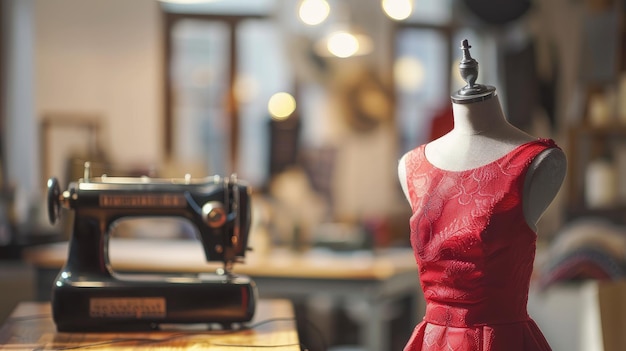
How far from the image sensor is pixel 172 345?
5.66ft

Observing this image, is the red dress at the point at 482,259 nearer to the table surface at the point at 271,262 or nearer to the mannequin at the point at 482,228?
the mannequin at the point at 482,228

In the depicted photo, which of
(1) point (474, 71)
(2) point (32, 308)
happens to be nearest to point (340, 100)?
(2) point (32, 308)

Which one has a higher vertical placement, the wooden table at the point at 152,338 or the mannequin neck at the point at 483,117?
the mannequin neck at the point at 483,117

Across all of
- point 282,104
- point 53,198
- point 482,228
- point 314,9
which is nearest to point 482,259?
point 482,228

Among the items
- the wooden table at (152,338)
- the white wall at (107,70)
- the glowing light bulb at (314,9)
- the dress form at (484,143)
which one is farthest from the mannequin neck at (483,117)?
the white wall at (107,70)

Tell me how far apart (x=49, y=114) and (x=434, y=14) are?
2.64 metres

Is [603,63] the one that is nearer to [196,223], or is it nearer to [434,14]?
[434,14]

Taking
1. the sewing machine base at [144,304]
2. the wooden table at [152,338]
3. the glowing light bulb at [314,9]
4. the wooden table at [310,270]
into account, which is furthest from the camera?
the glowing light bulb at [314,9]

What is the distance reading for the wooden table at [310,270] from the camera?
3.70 metres

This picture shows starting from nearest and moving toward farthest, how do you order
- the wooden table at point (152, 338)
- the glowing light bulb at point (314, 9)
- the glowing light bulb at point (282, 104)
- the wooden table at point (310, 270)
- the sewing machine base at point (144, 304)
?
1. the wooden table at point (152, 338)
2. the sewing machine base at point (144, 304)
3. the wooden table at point (310, 270)
4. the glowing light bulb at point (314, 9)
5. the glowing light bulb at point (282, 104)

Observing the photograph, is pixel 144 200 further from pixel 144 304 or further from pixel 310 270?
pixel 310 270

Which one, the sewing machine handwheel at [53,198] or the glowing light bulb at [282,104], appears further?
the glowing light bulb at [282,104]

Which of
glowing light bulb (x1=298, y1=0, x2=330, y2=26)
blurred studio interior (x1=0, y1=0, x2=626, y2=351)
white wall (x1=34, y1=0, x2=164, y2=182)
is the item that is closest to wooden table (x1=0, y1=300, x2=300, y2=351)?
glowing light bulb (x1=298, y1=0, x2=330, y2=26)

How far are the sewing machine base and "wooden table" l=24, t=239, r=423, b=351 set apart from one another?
A: 161 centimetres
